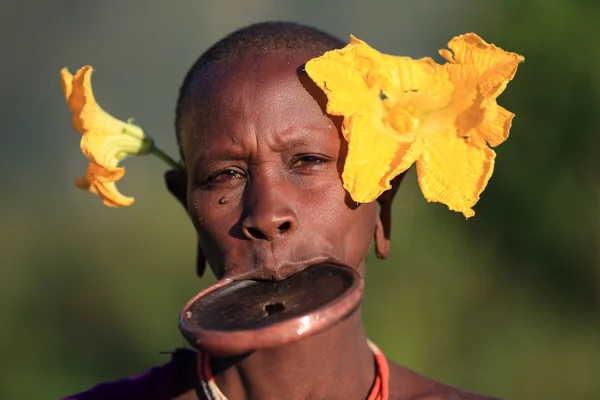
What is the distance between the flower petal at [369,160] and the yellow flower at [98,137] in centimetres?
91

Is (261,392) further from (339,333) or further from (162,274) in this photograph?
(162,274)

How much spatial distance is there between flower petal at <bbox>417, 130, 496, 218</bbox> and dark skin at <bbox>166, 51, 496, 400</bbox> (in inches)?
9.9

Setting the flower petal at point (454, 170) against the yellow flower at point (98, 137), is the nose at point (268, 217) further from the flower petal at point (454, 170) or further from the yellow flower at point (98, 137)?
the yellow flower at point (98, 137)

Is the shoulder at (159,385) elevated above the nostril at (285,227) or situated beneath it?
situated beneath

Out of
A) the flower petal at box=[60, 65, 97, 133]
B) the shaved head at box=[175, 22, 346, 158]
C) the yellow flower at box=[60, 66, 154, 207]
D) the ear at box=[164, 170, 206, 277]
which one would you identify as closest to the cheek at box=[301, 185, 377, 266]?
the shaved head at box=[175, 22, 346, 158]

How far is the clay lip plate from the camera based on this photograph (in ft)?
7.85

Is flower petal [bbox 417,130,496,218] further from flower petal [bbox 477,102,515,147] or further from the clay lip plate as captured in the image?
the clay lip plate

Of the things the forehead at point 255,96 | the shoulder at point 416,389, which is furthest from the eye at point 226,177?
the shoulder at point 416,389

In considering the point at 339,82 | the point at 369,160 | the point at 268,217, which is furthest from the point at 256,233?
the point at 339,82

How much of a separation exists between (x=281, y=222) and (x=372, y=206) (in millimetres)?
510

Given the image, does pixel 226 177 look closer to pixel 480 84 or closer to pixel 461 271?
pixel 480 84

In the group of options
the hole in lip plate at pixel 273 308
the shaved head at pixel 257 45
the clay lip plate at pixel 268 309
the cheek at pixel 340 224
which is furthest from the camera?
the shaved head at pixel 257 45

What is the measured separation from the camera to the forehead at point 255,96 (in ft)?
10.1

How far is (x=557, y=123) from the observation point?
7027mm
